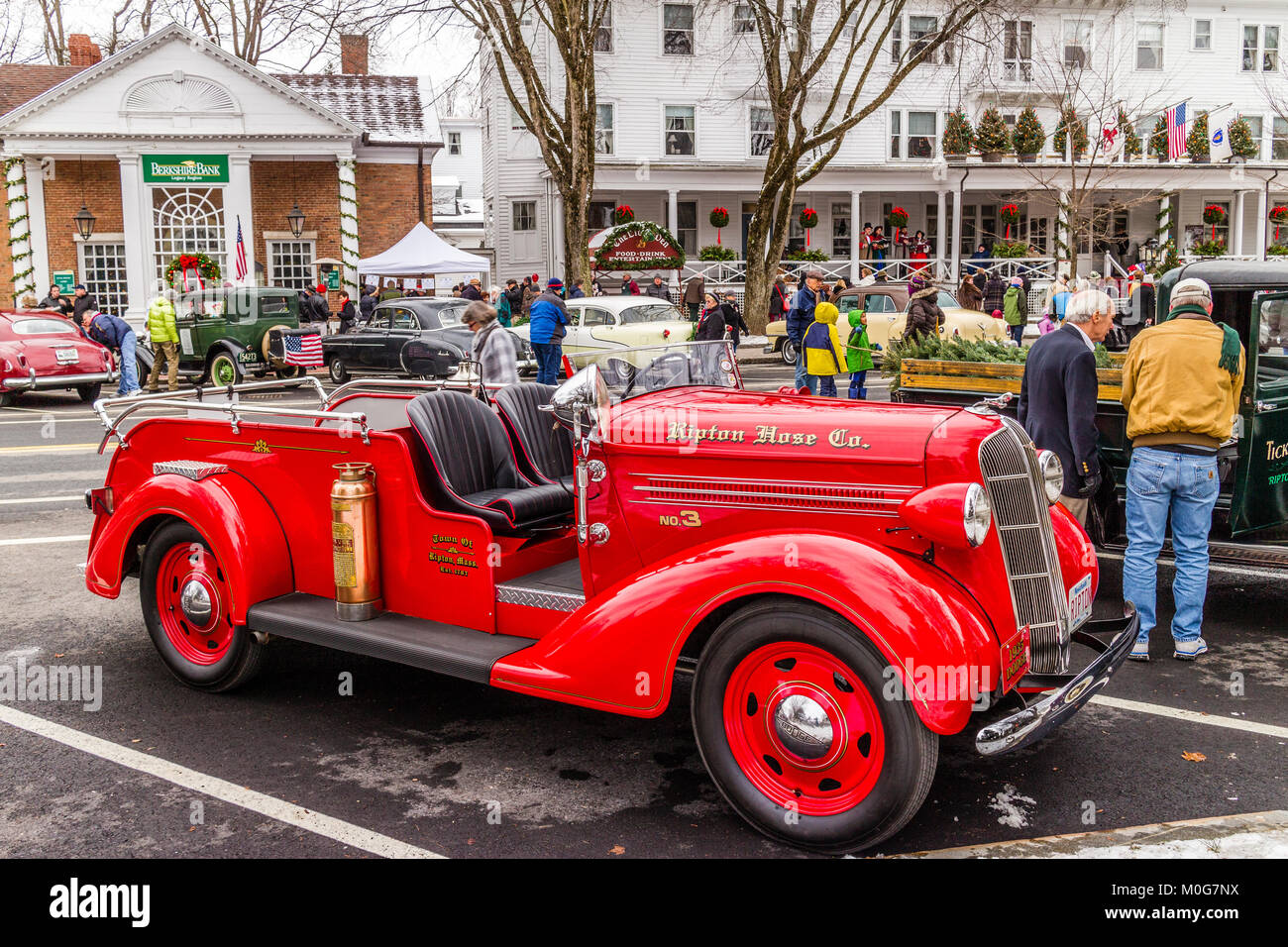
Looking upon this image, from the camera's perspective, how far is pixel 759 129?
36.2 meters

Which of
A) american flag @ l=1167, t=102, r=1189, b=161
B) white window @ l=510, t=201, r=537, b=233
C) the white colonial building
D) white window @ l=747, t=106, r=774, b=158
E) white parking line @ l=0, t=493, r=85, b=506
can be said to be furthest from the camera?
white window @ l=510, t=201, r=537, b=233

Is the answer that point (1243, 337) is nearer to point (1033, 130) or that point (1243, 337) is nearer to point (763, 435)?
point (763, 435)

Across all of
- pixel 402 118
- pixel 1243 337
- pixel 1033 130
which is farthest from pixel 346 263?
pixel 1243 337

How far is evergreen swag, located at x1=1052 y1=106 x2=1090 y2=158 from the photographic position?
30391 millimetres

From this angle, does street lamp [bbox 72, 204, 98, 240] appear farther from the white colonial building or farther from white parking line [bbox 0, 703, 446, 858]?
white parking line [bbox 0, 703, 446, 858]

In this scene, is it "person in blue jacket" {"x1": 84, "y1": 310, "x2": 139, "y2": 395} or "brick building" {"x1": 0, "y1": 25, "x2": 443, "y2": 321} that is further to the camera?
"brick building" {"x1": 0, "y1": 25, "x2": 443, "y2": 321}

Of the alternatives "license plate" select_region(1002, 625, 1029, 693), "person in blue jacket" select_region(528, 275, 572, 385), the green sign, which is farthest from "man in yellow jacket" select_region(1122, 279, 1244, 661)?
the green sign

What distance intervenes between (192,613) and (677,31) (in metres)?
33.7

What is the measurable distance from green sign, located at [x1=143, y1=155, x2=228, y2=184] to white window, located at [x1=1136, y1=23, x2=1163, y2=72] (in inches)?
1149

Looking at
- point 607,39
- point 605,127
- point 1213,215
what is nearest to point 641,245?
point 605,127

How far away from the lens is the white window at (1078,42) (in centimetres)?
3656

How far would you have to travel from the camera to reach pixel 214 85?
28547 millimetres

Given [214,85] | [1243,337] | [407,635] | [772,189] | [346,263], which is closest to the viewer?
[407,635]
